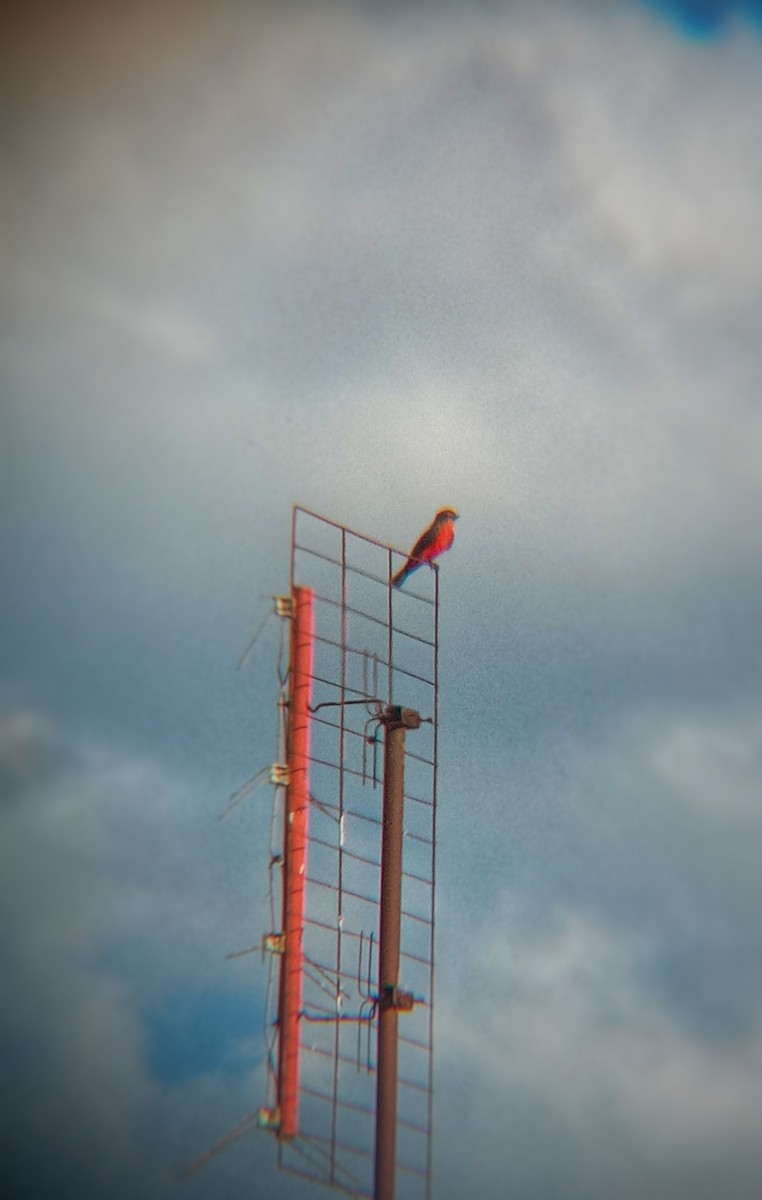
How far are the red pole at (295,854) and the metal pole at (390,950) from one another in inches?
48.0

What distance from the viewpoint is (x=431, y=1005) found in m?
29.9

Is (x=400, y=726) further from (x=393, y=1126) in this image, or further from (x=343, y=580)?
(x=393, y=1126)

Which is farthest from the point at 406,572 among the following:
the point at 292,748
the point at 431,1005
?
the point at 431,1005

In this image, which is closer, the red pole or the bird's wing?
the red pole

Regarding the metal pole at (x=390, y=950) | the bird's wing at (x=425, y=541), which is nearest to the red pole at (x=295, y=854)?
the metal pole at (x=390, y=950)

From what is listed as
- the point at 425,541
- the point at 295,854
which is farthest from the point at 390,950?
the point at 425,541

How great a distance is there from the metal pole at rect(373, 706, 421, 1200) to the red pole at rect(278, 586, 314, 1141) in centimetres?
122

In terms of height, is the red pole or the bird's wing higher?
the bird's wing

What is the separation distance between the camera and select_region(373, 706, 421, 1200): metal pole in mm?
28719

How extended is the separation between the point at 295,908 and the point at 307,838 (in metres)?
0.94

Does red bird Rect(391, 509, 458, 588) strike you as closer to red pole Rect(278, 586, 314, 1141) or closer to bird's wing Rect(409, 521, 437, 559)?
bird's wing Rect(409, 521, 437, 559)

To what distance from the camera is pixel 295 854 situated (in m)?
29.1

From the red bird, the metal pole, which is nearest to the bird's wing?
the red bird

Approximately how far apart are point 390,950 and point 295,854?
74.3 inches
